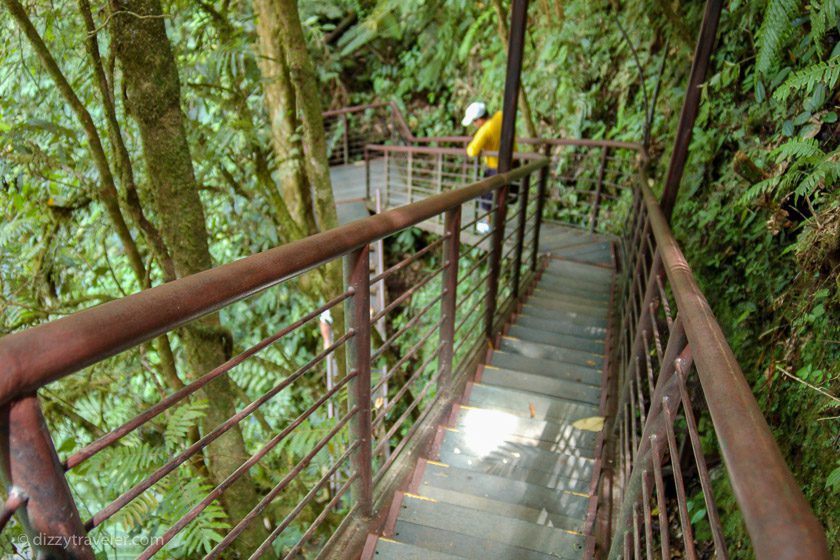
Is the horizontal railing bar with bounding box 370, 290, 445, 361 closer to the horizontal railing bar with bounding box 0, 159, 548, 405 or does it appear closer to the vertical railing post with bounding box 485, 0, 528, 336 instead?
the horizontal railing bar with bounding box 0, 159, 548, 405

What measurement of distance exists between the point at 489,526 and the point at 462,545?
0.16 meters

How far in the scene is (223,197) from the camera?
16.1 feet

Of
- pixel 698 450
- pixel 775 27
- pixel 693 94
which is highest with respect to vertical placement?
pixel 775 27

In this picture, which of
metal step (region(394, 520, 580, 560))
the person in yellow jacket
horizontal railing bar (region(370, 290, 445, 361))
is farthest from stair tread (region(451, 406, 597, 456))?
the person in yellow jacket

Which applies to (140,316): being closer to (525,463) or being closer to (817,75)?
(525,463)

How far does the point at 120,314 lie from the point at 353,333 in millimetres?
940

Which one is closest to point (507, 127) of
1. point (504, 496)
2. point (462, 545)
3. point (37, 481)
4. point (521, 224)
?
point (521, 224)

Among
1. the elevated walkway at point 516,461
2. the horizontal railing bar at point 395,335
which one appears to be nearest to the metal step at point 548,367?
the elevated walkway at point 516,461

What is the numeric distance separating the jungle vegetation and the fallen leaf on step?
2.20 ft

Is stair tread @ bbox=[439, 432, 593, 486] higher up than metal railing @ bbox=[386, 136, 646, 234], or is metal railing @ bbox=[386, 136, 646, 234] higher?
metal railing @ bbox=[386, 136, 646, 234]

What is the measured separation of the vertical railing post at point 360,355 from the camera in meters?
1.76

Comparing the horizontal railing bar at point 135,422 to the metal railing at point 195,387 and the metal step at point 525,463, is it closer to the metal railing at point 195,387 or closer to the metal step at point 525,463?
the metal railing at point 195,387

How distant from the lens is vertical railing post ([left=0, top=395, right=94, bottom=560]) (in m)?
0.79

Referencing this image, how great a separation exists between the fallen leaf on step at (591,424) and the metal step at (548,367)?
485mm
